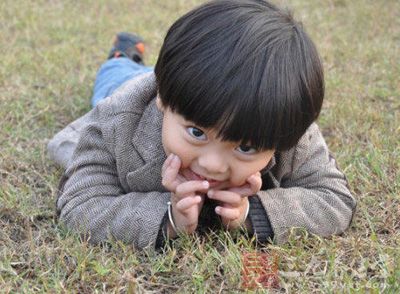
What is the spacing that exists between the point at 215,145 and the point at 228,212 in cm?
24

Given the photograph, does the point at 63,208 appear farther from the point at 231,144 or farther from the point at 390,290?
the point at 390,290

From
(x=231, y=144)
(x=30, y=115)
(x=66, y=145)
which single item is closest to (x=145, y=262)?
(x=231, y=144)

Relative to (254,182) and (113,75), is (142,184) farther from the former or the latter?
(113,75)

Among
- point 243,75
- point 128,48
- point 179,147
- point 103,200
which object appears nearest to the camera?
point 243,75

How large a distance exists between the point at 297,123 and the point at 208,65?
28 cm

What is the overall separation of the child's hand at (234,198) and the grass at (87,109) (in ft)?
0.25

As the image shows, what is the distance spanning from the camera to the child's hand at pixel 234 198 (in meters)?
1.82

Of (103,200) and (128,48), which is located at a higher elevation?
(103,200)

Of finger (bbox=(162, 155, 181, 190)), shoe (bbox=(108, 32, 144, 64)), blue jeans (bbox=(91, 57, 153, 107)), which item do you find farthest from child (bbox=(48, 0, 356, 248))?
shoe (bbox=(108, 32, 144, 64))

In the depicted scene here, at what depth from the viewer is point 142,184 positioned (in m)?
2.07

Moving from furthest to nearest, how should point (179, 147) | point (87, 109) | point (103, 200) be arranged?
point (87, 109)
point (103, 200)
point (179, 147)

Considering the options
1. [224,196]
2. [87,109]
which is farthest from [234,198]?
[87,109]

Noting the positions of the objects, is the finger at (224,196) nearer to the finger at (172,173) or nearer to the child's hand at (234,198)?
the child's hand at (234,198)

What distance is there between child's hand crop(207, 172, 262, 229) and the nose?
105 millimetres
